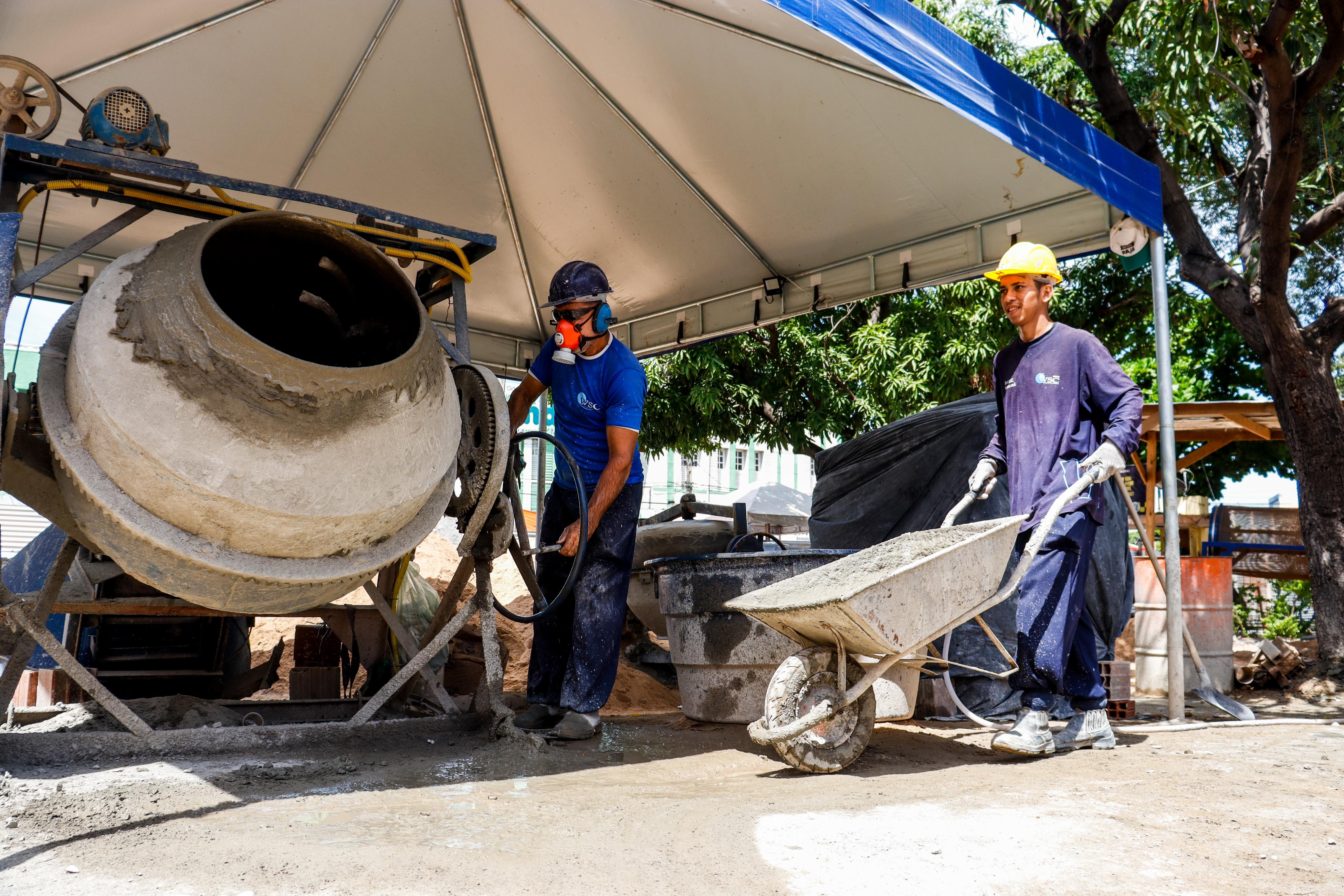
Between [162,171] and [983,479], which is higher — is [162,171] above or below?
above

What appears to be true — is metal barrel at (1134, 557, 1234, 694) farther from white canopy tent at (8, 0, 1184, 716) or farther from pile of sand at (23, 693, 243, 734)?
pile of sand at (23, 693, 243, 734)

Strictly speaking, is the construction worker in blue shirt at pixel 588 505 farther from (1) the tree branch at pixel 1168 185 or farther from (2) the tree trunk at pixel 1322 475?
(2) the tree trunk at pixel 1322 475

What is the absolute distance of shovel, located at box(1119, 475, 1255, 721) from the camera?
12.9 ft

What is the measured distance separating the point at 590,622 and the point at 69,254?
2.14 metres

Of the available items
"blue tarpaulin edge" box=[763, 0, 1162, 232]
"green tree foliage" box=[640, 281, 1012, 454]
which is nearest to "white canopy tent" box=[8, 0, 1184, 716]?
"blue tarpaulin edge" box=[763, 0, 1162, 232]

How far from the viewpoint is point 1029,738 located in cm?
312

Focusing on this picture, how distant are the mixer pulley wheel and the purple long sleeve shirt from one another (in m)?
3.45

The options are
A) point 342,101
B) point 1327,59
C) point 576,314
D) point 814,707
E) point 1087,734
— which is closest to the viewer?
point 814,707

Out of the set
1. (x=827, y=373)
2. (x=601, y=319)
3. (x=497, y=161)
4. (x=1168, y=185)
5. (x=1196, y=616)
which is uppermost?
(x=1168, y=185)

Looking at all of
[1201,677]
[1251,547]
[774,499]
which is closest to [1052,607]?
[1201,677]

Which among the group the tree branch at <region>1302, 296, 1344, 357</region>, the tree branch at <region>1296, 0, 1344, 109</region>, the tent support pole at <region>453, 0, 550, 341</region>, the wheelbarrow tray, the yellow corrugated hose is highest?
the tree branch at <region>1296, 0, 1344, 109</region>

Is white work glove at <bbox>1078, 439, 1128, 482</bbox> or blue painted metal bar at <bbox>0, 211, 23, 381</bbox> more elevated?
blue painted metal bar at <bbox>0, 211, 23, 381</bbox>

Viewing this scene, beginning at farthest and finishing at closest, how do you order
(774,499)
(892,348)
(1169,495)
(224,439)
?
1. (774,499)
2. (892,348)
3. (1169,495)
4. (224,439)

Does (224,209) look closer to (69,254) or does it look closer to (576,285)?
(69,254)
